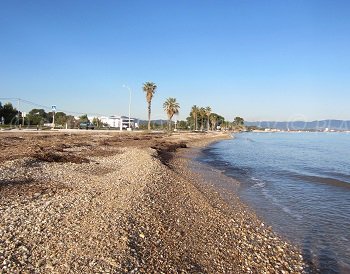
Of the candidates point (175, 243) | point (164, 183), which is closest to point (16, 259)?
point (175, 243)

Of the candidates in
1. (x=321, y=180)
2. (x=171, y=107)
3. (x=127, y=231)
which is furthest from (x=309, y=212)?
(x=171, y=107)

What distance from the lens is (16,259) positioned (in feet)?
21.5


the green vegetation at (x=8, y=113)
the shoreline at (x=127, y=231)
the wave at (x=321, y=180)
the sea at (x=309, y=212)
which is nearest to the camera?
the shoreline at (x=127, y=231)

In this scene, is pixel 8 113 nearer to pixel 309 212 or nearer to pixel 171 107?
pixel 171 107

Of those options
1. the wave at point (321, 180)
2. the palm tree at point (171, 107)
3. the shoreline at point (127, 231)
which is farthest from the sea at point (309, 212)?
the palm tree at point (171, 107)

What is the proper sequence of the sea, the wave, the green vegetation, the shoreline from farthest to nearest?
1. the green vegetation
2. the wave
3. the sea
4. the shoreline

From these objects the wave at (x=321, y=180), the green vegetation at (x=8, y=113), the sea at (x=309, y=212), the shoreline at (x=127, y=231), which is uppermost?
the green vegetation at (x=8, y=113)

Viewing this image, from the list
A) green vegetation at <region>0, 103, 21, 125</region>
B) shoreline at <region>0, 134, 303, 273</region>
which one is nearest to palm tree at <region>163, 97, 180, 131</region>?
green vegetation at <region>0, 103, 21, 125</region>

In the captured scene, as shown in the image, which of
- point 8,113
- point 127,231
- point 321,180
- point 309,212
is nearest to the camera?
point 127,231

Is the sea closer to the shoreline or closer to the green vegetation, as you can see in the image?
the shoreline

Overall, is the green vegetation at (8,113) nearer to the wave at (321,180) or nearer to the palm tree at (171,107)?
the palm tree at (171,107)

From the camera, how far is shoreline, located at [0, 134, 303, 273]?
22.5 ft

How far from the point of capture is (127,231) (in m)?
8.48

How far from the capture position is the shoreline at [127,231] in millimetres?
6867
